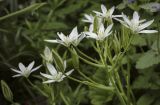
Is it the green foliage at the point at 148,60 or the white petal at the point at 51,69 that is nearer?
the white petal at the point at 51,69

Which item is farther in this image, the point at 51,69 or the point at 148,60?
the point at 148,60

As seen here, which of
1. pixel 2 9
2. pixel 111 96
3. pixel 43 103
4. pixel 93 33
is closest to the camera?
pixel 93 33

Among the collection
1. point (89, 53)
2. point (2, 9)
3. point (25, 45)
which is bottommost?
point (89, 53)

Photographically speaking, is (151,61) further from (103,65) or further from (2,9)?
(2,9)

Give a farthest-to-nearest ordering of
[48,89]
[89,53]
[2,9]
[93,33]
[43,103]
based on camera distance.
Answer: [2,9] < [89,53] < [43,103] < [48,89] < [93,33]

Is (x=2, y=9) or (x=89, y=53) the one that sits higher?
(x=2, y=9)

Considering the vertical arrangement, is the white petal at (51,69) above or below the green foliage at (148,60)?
above

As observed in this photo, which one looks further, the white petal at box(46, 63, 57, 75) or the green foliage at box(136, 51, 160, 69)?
the green foliage at box(136, 51, 160, 69)

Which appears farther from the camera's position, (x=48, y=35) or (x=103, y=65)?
(x=48, y=35)

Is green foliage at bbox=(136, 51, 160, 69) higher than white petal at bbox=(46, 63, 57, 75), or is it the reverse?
white petal at bbox=(46, 63, 57, 75)

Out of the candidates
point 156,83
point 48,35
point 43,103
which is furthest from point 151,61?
point 48,35
